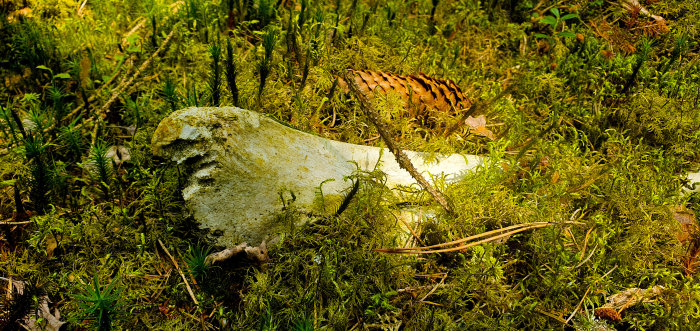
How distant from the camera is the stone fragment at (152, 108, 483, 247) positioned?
218cm

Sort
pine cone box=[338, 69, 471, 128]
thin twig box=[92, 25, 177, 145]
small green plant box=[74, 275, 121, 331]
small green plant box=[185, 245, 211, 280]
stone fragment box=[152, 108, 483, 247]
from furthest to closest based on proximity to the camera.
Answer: pine cone box=[338, 69, 471, 128] → thin twig box=[92, 25, 177, 145] → stone fragment box=[152, 108, 483, 247] → small green plant box=[185, 245, 211, 280] → small green plant box=[74, 275, 121, 331]

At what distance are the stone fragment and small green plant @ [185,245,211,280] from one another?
0.13 metres

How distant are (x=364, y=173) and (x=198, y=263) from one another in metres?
1.10

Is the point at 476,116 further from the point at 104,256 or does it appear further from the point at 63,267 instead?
the point at 63,267

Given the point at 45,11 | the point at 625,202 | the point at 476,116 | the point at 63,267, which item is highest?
the point at 45,11

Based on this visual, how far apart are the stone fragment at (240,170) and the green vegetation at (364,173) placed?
0.11 m

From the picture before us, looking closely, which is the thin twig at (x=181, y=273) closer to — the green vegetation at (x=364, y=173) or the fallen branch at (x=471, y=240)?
the green vegetation at (x=364, y=173)

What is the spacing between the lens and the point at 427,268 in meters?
2.32

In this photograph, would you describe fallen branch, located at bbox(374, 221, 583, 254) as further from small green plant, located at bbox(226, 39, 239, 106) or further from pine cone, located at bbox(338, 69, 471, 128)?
small green plant, located at bbox(226, 39, 239, 106)

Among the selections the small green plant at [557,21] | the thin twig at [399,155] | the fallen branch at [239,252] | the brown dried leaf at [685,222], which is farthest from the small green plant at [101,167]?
the brown dried leaf at [685,222]

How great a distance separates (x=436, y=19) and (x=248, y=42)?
1.74 metres

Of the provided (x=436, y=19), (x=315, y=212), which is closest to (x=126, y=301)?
(x=315, y=212)

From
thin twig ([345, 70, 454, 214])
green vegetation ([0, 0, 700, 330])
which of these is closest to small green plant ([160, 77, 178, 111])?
green vegetation ([0, 0, 700, 330])

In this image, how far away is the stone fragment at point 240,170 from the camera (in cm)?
218
